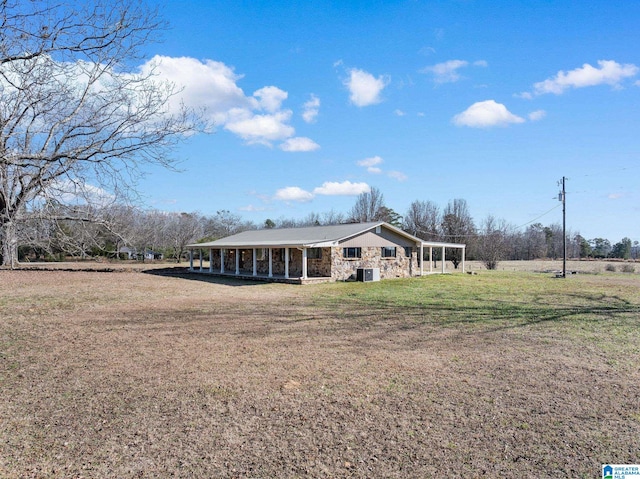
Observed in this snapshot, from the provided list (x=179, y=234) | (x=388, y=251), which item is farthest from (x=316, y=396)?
(x=179, y=234)

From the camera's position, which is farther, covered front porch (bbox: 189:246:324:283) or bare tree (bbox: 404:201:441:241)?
bare tree (bbox: 404:201:441:241)

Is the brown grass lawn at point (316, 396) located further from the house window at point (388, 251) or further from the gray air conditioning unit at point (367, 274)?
the house window at point (388, 251)

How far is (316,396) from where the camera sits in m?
4.56

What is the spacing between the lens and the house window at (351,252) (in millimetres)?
20891

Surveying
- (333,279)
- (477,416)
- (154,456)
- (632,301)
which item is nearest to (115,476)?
(154,456)

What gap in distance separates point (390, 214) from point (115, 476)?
151ft

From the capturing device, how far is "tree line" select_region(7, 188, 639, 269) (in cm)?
719

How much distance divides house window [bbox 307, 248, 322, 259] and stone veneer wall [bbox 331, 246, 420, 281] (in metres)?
0.90

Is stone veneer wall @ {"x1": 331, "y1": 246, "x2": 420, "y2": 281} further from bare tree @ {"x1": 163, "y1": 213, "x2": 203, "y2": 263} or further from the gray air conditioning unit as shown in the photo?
bare tree @ {"x1": 163, "y1": 213, "x2": 203, "y2": 263}

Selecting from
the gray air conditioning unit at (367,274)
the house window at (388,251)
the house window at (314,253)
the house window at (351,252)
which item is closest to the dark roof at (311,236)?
the house window at (314,253)

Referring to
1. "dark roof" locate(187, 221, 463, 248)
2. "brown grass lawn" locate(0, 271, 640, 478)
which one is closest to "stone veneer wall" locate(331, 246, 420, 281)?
"dark roof" locate(187, 221, 463, 248)

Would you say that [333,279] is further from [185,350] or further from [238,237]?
[185,350]

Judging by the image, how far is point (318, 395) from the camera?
4.59 m

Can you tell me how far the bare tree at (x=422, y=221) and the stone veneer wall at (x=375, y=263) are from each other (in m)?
21.5
